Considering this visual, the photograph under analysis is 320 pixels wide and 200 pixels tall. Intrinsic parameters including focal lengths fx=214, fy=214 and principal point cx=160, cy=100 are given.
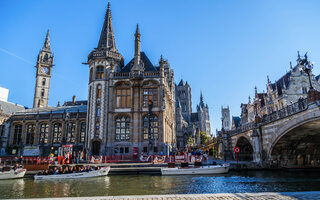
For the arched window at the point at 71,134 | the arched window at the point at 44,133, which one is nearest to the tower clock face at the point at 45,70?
the arched window at the point at 44,133

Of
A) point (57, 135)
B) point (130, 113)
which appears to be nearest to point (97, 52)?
point (130, 113)

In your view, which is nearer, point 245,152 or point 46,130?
point 245,152

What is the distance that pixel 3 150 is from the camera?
45.1 m

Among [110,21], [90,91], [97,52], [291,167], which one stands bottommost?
[291,167]

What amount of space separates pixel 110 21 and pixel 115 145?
1041 inches

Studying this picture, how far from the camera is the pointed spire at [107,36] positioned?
40.7 m

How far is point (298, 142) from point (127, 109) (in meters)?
24.4

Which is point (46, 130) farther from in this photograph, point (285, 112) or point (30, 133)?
point (285, 112)

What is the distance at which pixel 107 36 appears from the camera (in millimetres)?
41969

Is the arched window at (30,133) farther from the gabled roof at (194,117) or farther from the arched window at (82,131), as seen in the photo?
the gabled roof at (194,117)

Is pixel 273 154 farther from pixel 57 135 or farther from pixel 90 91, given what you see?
pixel 57 135

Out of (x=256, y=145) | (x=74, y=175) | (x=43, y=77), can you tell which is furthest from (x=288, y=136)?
(x=43, y=77)

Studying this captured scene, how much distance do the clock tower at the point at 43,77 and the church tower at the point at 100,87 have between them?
4848 centimetres

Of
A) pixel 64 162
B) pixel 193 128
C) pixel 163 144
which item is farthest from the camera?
pixel 193 128
